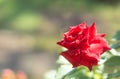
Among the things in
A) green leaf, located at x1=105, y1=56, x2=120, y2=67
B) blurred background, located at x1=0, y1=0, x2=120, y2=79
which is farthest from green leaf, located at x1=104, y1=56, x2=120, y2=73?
blurred background, located at x1=0, y1=0, x2=120, y2=79

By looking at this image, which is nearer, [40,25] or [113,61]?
[113,61]

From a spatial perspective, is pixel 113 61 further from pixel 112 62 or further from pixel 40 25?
pixel 40 25

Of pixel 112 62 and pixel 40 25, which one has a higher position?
pixel 40 25

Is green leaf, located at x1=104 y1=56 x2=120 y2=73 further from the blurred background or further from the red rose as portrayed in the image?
the blurred background

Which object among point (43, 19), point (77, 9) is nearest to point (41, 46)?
point (43, 19)

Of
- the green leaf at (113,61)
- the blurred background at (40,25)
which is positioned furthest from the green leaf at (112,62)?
the blurred background at (40,25)

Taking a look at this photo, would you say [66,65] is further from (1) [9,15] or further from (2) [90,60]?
(1) [9,15]

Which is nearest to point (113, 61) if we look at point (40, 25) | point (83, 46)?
point (83, 46)

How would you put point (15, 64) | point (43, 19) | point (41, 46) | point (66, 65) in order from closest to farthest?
1. point (66, 65)
2. point (15, 64)
3. point (41, 46)
4. point (43, 19)
